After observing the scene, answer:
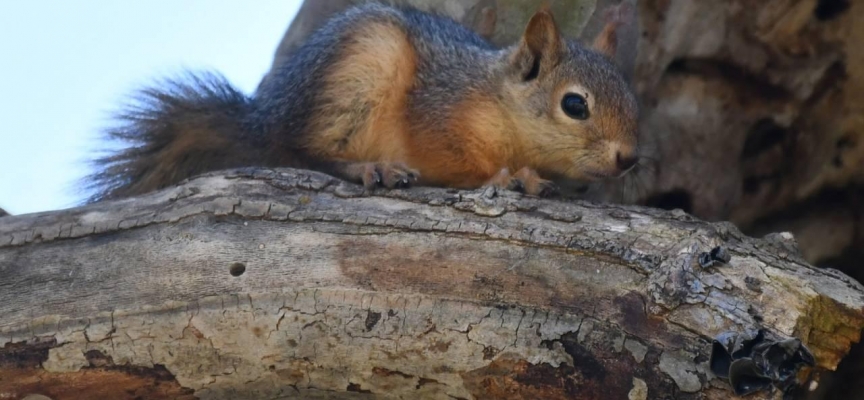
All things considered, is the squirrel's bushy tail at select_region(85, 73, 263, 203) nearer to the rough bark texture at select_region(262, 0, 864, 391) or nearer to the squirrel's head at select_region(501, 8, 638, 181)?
the squirrel's head at select_region(501, 8, 638, 181)

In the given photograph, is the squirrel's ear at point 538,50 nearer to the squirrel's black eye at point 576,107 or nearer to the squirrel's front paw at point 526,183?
the squirrel's black eye at point 576,107

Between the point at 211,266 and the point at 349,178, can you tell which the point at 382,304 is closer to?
the point at 211,266

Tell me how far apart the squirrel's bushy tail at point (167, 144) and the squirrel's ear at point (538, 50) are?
0.94 meters

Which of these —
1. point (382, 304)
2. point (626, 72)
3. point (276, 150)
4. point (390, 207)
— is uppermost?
point (626, 72)

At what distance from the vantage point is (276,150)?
3.14 m

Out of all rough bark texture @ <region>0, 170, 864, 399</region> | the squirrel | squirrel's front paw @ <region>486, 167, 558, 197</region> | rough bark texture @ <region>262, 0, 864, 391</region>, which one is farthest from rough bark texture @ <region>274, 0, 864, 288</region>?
rough bark texture @ <region>0, 170, 864, 399</region>

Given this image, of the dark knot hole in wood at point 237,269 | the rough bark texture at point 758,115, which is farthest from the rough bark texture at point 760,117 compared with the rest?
the dark knot hole in wood at point 237,269

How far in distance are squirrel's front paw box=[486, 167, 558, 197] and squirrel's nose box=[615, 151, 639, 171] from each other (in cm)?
34

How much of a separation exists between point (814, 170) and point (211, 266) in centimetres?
231

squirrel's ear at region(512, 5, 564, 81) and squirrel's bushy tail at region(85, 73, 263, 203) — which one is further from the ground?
squirrel's ear at region(512, 5, 564, 81)

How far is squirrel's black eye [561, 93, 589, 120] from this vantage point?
10.4 ft

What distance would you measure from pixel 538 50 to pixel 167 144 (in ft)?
4.27

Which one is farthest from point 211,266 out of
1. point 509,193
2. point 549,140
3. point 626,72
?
point 626,72

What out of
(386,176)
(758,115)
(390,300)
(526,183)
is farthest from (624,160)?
(390,300)
